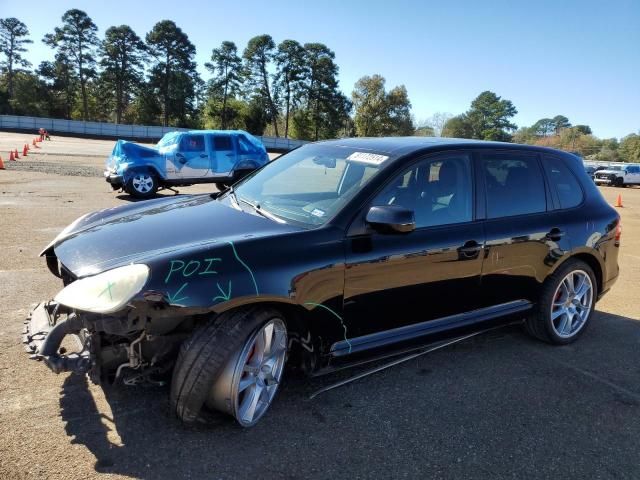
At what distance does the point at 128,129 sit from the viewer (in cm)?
5231

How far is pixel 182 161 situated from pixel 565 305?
1131 cm

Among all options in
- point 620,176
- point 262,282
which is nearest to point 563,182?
point 262,282

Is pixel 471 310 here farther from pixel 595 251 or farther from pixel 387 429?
pixel 595 251

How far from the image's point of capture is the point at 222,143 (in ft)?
46.7

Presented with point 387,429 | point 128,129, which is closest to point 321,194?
point 387,429

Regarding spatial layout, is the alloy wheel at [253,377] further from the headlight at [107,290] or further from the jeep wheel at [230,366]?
the headlight at [107,290]

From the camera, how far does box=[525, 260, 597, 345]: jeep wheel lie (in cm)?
409

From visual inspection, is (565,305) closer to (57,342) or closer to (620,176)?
(57,342)

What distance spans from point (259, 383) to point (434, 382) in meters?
1.33

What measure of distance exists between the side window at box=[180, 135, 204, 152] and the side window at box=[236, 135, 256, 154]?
45.3 inches

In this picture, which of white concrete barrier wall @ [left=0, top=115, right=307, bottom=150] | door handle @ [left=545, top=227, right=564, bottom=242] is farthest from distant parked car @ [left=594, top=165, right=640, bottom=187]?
door handle @ [left=545, top=227, right=564, bottom=242]

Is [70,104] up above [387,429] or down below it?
above

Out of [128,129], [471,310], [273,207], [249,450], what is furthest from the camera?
[128,129]

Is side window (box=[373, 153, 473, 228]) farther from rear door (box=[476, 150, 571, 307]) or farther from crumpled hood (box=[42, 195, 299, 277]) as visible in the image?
crumpled hood (box=[42, 195, 299, 277])
